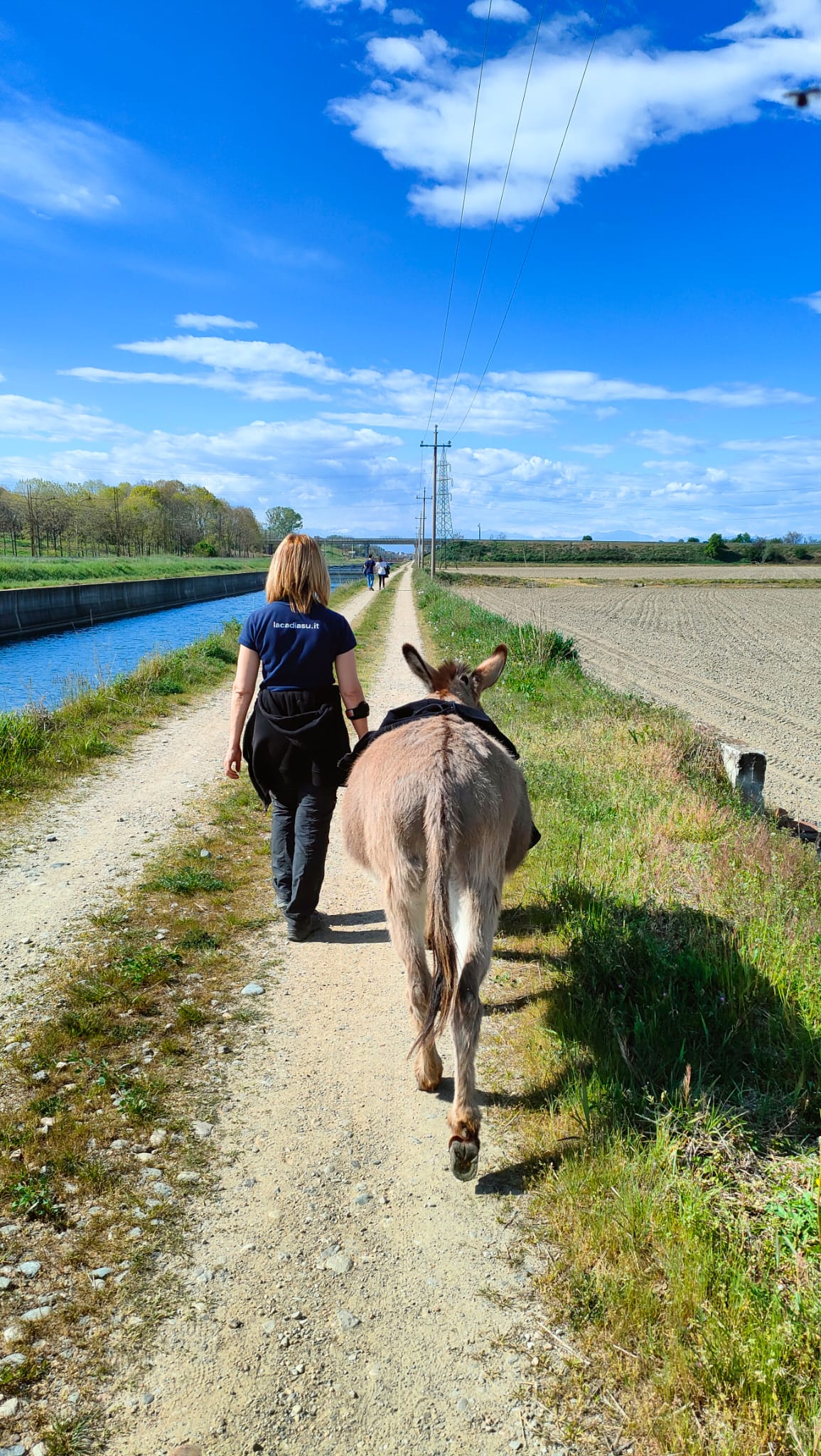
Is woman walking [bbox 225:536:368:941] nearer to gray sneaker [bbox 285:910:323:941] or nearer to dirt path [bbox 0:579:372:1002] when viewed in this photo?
gray sneaker [bbox 285:910:323:941]

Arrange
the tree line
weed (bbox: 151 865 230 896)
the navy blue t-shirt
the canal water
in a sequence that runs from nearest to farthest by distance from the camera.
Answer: the navy blue t-shirt < weed (bbox: 151 865 230 896) < the canal water < the tree line

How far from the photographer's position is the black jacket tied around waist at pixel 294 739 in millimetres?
4680

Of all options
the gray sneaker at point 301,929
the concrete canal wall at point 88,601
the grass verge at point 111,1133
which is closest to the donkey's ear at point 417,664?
the gray sneaker at point 301,929

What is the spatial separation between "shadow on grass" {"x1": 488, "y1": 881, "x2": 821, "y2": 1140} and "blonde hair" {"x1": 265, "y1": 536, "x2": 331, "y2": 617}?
258 cm

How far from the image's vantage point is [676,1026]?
3.50 meters

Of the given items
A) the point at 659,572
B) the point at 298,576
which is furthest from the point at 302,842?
the point at 659,572

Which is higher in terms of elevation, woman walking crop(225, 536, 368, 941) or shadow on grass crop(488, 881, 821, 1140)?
woman walking crop(225, 536, 368, 941)

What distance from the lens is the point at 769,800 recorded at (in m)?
9.70

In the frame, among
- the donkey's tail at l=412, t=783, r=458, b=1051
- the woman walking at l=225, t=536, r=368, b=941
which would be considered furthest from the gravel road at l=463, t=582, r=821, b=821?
the donkey's tail at l=412, t=783, r=458, b=1051

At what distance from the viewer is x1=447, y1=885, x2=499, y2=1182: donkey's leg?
2820mm

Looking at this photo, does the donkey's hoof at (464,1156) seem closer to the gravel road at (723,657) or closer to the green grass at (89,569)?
the gravel road at (723,657)

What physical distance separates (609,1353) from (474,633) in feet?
53.1

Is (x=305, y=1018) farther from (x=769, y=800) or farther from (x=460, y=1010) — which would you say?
(x=769, y=800)

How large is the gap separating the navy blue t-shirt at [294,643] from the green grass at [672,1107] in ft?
6.98
